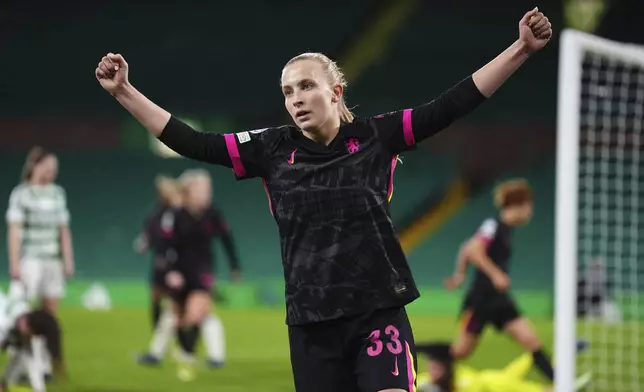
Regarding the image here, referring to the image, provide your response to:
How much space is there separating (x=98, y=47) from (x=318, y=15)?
16.6ft

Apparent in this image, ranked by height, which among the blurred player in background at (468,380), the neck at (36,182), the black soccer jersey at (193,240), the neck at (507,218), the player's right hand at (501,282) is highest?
the neck at (36,182)

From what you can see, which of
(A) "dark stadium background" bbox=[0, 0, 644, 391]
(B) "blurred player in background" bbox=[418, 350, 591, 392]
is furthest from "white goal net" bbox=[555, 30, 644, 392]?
(A) "dark stadium background" bbox=[0, 0, 644, 391]

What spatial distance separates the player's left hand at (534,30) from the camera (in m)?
3.12

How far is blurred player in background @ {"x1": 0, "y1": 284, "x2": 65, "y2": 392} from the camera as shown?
271 inches

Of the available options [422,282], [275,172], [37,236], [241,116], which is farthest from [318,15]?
[275,172]

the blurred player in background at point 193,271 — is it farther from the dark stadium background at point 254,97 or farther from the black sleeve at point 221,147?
the dark stadium background at point 254,97

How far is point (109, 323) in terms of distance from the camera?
15648mm

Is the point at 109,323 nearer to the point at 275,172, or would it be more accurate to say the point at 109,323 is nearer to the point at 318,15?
the point at 318,15

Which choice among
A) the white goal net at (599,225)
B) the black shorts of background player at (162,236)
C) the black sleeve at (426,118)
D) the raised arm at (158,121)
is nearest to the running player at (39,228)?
the black shorts of background player at (162,236)

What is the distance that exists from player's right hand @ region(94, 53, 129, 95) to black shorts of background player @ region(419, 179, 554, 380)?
4.49m

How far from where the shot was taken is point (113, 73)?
3264mm

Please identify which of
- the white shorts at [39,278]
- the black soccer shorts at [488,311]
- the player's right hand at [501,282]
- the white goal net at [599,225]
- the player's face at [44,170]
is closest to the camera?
the white goal net at [599,225]

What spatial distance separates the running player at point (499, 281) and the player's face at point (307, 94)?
4.18 m

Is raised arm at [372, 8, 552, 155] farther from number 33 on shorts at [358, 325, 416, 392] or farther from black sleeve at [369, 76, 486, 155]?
number 33 on shorts at [358, 325, 416, 392]
